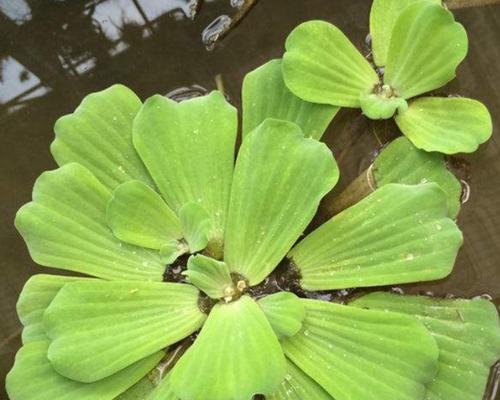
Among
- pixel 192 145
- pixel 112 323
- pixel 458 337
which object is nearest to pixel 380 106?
pixel 192 145

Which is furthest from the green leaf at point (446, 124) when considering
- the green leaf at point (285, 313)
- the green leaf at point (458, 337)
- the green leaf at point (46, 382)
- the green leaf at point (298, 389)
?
the green leaf at point (46, 382)

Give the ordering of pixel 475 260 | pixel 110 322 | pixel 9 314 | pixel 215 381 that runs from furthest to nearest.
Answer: pixel 9 314, pixel 475 260, pixel 110 322, pixel 215 381

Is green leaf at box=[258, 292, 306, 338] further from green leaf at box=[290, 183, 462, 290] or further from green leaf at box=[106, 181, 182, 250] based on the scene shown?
green leaf at box=[106, 181, 182, 250]

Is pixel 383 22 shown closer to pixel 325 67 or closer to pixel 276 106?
pixel 325 67

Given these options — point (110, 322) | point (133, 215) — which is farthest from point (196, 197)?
point (110, 322)

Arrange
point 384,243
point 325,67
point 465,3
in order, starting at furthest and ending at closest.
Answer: point 465,3 < point 325,67 < point 384,243

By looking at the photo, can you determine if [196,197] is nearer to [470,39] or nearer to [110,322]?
[110,322]
